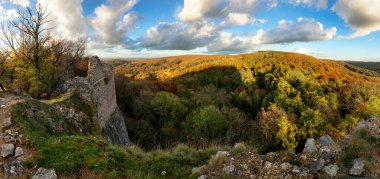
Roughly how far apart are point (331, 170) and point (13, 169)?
29.0 feet

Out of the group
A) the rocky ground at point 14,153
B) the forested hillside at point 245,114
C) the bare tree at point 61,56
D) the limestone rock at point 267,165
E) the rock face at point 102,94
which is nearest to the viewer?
the rocky ground at point 14,153

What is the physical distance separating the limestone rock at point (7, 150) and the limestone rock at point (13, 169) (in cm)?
52

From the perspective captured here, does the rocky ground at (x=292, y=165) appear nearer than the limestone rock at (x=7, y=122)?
Yes

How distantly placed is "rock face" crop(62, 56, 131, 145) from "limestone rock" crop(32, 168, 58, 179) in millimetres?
7199

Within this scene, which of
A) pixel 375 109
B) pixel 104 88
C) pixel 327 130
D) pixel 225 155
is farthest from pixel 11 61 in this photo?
pixel 375 109

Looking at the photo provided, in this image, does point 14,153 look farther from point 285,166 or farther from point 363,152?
point 363,152

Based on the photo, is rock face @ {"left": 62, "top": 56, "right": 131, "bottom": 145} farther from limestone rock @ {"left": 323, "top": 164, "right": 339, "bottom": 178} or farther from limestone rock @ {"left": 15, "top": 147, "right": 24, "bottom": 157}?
limestone rock @ {"left": 323, "top": 164, "right": 339, "bottom": 178}

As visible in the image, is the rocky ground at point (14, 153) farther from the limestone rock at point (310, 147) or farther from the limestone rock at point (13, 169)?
the limestone rock at point (310, 147)

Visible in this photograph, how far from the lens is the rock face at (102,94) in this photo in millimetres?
15875

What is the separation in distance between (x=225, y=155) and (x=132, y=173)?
293 centimetres

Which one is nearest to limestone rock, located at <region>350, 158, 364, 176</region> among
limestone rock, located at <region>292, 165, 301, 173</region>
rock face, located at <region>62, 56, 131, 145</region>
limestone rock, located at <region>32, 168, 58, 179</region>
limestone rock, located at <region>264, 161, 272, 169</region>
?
limestone rock, located at <region>292, 165, 301, 173</region>

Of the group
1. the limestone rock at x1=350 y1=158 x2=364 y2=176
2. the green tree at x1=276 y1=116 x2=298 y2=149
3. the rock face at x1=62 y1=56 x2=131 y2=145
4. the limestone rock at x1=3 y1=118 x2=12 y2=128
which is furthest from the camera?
the green tree at x1=276 y1=116 x2=298 y2=149

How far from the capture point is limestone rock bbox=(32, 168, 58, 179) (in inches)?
Result: 288

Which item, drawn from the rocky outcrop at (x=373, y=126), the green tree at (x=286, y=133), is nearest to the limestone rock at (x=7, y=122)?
the rocky outcrop at (x=373, y=126)
